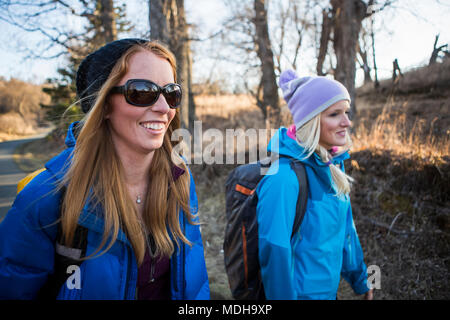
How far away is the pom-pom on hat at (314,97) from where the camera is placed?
1960 millimetres

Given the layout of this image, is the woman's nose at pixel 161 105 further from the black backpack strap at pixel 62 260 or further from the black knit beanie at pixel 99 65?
the black backpack strap at pixel 62 260

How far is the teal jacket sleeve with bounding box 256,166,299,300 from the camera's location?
5.27 ft

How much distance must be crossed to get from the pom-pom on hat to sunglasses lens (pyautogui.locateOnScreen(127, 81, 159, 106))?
1.19 meters

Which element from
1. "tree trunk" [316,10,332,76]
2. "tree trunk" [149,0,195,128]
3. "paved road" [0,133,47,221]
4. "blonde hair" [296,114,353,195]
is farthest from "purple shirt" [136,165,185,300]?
"tree trunk" [316,10,332,76]

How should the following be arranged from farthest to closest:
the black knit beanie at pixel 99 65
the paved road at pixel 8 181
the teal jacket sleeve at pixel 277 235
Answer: the paved road at pixel 8 181, the teal jacket sleeve at pixel 277 235, the black knit beanie at pixel 99 65

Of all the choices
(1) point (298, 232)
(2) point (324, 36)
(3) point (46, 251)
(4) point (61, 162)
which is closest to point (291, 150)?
(1) point (298, 232)

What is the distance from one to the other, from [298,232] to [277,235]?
0.67 ft

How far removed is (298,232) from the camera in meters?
1.74

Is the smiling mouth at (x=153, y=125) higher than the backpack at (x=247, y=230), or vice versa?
the smiling mouth at (x=153, y=125)

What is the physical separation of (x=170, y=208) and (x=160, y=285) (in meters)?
0.44

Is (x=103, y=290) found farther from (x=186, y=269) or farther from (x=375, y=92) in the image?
(x=375, y=92)

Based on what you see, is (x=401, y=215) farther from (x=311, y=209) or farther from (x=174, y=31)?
(x=174, y=31)

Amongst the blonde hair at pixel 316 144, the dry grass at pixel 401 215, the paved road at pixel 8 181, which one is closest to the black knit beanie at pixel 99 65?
the blonde hair at pixel 316 144

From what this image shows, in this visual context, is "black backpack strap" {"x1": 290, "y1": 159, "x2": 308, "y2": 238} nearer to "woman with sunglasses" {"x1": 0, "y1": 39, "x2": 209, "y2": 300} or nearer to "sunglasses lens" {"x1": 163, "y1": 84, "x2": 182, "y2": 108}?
"woman with sunglasses" {"x1": 0, "y1": 39, "x2": 209, "y2": 300}
